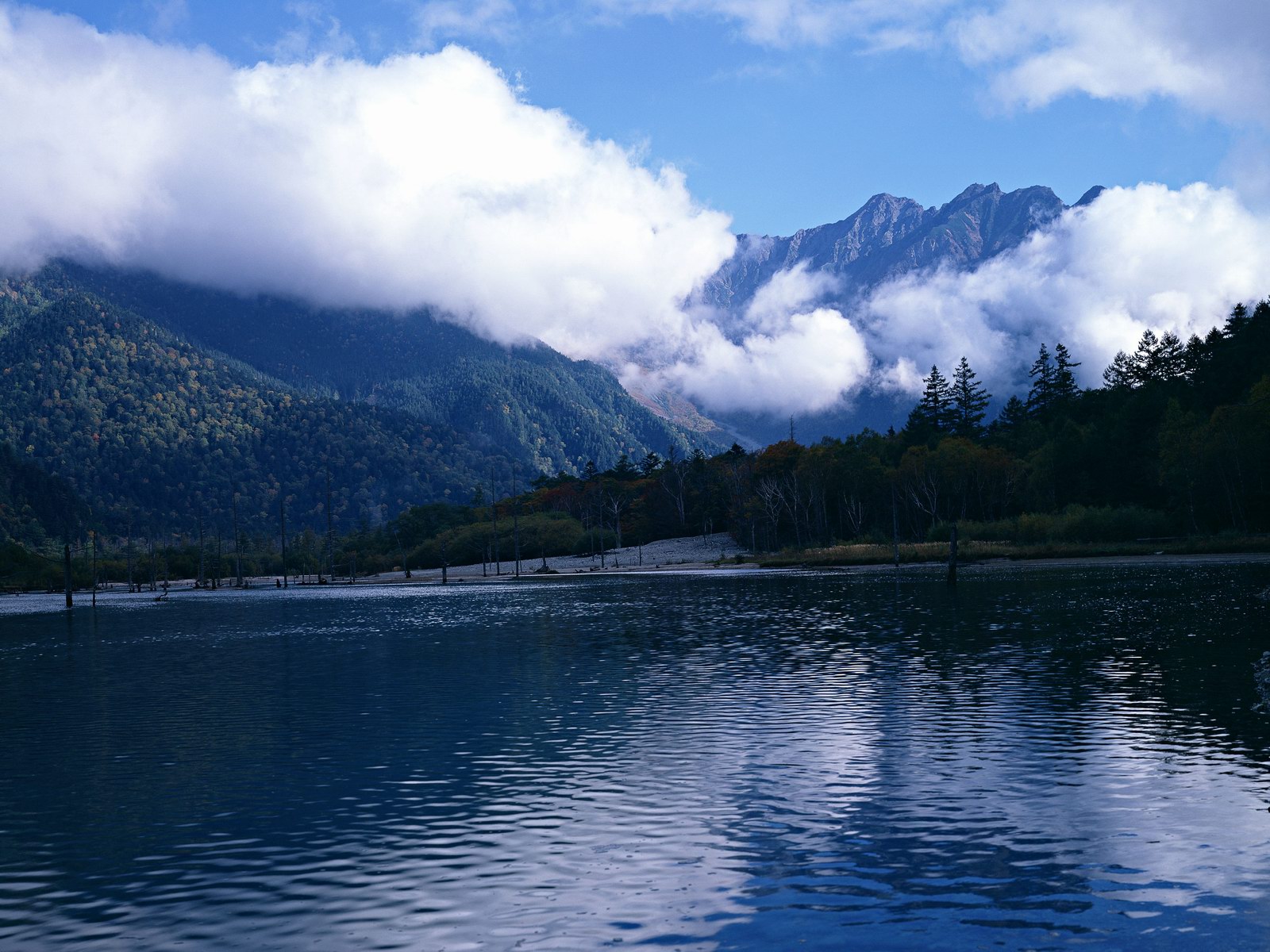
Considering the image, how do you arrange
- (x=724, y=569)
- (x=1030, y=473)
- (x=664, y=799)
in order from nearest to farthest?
(x=664, y=799) → (x=1030, y=473) → (x=724, y=569)

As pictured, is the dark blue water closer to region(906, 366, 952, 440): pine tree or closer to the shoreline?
the shoreline

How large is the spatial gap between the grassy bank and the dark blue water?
5861cm

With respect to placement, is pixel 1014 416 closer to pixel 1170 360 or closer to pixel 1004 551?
pixel 1170 360

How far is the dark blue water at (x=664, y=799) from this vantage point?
511 inches

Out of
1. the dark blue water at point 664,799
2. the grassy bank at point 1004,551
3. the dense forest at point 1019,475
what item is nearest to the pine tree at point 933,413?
the dense forest at point 1019,475

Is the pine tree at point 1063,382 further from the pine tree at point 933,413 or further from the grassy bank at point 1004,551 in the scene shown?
the grassy bank at point 1004,551

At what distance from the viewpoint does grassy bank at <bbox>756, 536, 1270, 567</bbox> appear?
9462cm

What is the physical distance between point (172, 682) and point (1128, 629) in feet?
118

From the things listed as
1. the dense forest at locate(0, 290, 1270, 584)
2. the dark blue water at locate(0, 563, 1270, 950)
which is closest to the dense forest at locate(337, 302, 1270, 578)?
the dense forest at locate(0, 290, 1270, 584)

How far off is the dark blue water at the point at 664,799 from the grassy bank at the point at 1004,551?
58.6m

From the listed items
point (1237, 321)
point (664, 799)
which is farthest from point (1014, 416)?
point (664, 799)

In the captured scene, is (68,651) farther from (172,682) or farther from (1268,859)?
(1268,859)

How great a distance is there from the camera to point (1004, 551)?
109 metres

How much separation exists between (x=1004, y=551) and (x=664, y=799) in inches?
3843
